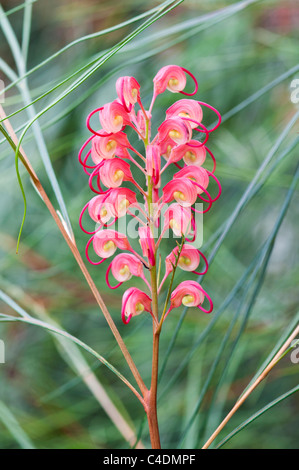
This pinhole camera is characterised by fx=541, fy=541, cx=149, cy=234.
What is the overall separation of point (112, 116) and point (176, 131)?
0.10 feet

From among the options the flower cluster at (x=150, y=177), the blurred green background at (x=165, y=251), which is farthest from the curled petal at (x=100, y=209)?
the blurred green background at (x=165, y=251)

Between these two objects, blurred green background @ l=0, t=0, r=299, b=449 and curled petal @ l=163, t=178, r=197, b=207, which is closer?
curled petal @ l=163, t=178, r=197, b=207

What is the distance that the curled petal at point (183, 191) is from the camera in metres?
0.26

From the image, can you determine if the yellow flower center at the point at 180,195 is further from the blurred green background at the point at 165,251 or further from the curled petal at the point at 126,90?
the blurred green background at the point at 165,251

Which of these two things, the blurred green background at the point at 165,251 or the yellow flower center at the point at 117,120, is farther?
the blurred green background at the point at 165,251

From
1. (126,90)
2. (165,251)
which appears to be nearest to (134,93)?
(126,90)

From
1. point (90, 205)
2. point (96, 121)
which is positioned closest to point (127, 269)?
point (90, 205)

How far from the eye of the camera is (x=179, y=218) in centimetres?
26

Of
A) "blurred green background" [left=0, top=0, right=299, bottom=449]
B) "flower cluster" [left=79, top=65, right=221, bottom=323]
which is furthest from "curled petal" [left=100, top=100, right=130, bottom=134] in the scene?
"blurred green background" [left=0, top=0, right=299, bottom=449]

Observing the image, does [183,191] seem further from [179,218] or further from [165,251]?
[165,251]

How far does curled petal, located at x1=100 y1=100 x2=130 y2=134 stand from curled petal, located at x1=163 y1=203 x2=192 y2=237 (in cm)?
5

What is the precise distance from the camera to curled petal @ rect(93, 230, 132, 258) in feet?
0.91

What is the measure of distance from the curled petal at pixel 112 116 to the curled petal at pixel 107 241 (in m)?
0.05

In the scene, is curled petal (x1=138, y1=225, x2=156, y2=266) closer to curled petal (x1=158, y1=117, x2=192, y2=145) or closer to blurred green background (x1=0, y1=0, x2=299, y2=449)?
curled petal (x1=158, y1=117, x2=192, y2=145)
